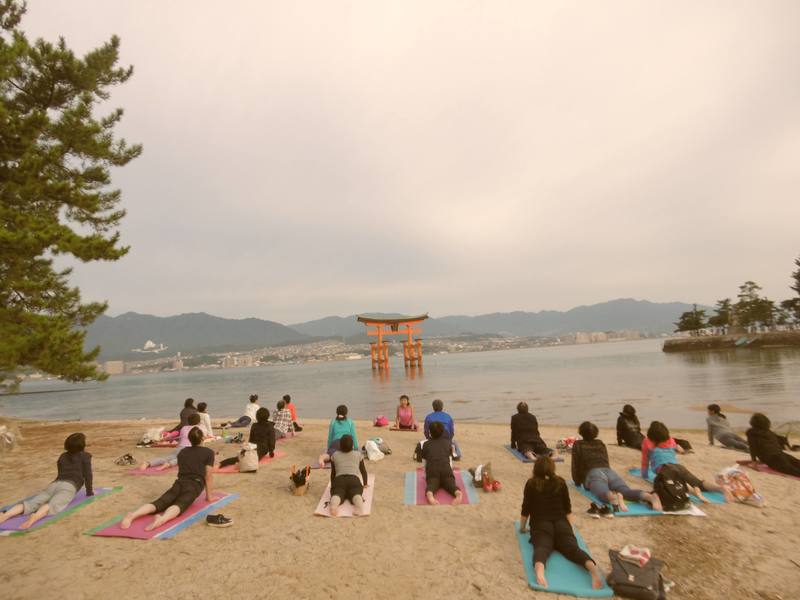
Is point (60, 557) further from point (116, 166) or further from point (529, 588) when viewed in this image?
point (116, 166)

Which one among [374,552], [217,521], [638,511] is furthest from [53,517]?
[638,511]

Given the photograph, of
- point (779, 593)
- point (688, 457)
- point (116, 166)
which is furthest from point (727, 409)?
point (116, 166)

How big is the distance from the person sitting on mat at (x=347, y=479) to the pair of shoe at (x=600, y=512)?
296 cm

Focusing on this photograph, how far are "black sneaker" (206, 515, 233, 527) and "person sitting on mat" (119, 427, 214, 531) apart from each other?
44 centimetres

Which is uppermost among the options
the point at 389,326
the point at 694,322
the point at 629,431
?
the point at 389,326

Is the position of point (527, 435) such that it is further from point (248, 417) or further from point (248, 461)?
point (248, 417)

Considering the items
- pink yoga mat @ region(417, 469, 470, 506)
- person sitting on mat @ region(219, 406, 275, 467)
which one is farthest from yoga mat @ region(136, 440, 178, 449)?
pink yoga mat @ region(417, 469, 470, 506)

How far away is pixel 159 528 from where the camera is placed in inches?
194

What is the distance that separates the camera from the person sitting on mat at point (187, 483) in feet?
17.2

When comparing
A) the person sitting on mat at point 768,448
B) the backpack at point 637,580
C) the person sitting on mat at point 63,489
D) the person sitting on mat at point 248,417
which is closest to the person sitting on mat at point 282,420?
the person sitting on mat at point 248,417

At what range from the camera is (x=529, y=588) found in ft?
12.2

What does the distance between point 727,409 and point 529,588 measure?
1921 cm

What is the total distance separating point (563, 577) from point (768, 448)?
5750 millimetres

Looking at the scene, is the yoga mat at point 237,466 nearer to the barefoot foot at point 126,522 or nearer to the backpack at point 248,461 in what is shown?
the backpack at point 248,461
